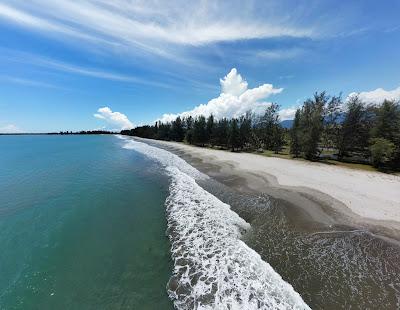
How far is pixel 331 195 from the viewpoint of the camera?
18.9 metres

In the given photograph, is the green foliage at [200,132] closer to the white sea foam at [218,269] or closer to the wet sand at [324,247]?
the wet sand at [324,247]

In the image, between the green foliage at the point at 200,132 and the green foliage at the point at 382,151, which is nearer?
the green foliage at the point at 382,151

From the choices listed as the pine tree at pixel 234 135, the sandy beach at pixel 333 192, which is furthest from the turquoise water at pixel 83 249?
the pine tree at pixel 234 135

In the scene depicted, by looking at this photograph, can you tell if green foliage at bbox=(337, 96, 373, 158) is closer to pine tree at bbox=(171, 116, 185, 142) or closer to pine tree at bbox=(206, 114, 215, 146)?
pine tree at bbox=(206, 114, 215, 146)

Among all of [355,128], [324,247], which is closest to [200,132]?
[355,128]

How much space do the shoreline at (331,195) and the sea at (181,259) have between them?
1585 mm

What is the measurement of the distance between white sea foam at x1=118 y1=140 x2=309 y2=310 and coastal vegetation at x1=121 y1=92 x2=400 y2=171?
110ft

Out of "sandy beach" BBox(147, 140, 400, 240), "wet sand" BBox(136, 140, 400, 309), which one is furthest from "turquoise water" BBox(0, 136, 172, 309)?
"sandy beach" BBox(147, 140, 400, 240)

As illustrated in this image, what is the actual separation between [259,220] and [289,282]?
5671mm

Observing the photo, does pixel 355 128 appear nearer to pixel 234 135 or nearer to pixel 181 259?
pixel 234 135

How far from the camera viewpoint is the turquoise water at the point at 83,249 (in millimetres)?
8086

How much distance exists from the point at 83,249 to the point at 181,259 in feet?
18.4

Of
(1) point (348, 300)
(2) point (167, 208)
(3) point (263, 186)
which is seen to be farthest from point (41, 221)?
(3) point (263, 186)

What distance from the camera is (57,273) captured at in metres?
9.43
